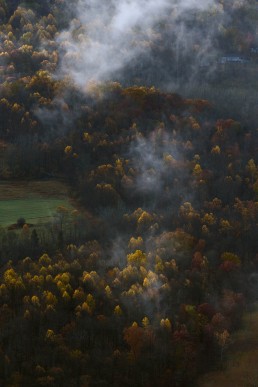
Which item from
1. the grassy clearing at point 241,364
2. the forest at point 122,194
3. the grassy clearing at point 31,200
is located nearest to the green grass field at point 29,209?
the grassy clearing at point 31,200

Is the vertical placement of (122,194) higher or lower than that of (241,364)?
higher

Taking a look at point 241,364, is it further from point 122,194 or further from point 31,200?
point 31,200

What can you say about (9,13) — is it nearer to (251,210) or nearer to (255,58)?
(255,58)

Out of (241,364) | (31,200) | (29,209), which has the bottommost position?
(241,364)

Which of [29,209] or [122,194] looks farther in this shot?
[122,194]

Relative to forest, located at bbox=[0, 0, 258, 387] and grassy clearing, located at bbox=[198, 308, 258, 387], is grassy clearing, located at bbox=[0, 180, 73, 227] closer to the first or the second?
forest, located at bbox=[0, 0, 258, 387]

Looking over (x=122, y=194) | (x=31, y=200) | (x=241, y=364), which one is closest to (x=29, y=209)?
(x=31, y=200)

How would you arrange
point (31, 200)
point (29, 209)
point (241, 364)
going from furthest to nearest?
point (31, 200) → point (29, 209) → point (241, 364)

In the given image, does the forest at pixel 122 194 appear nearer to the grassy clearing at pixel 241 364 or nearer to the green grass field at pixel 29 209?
the green grass field at pixel 29 209
